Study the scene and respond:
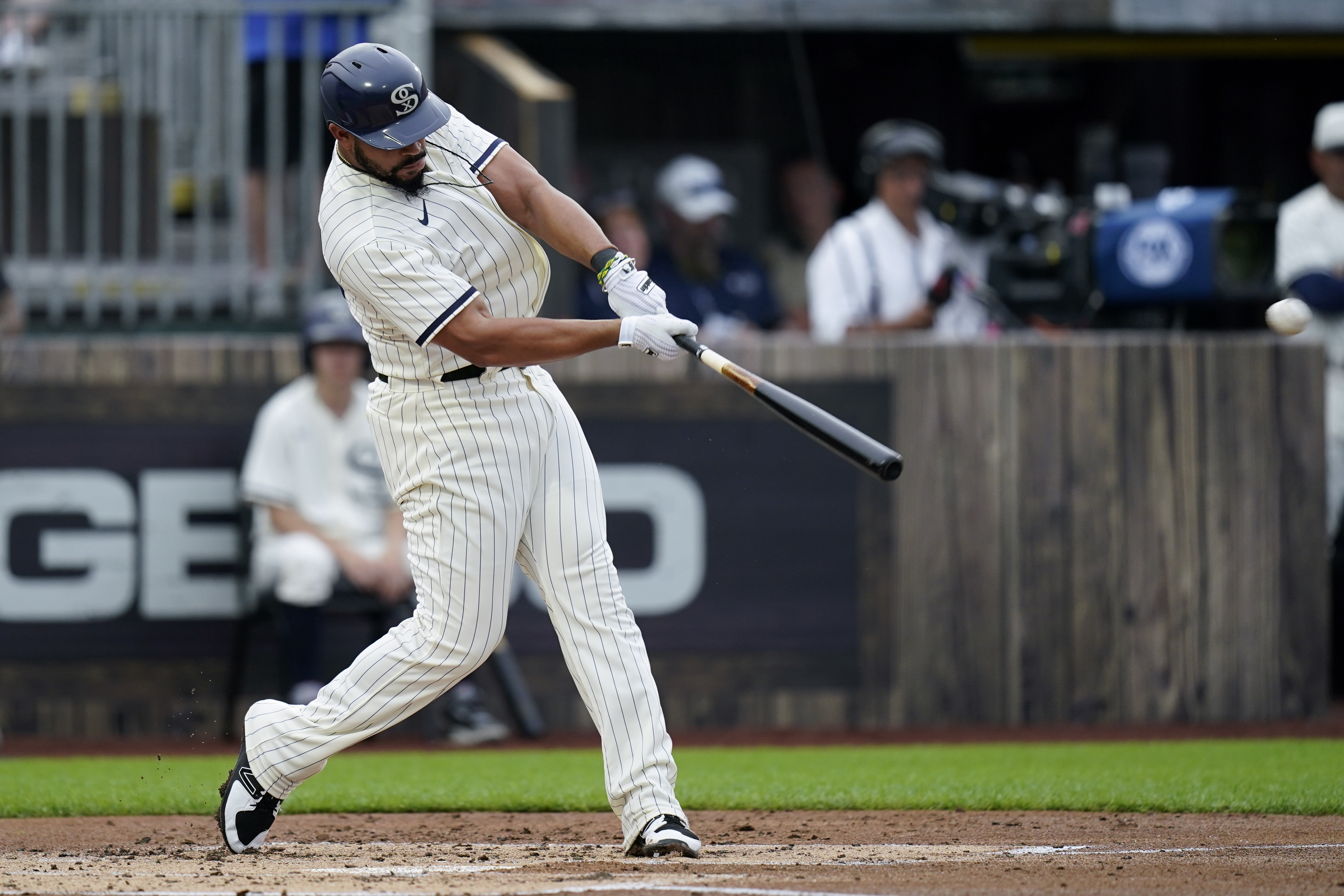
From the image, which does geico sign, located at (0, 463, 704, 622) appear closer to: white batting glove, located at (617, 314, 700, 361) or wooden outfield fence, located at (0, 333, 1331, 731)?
wooden outfield fence, located at (0, 333, 1331, 731)

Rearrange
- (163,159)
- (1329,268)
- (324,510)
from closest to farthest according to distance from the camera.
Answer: (324,510)
(1329,268)
(163,159)

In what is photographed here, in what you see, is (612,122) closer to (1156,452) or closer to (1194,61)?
(1194,61)

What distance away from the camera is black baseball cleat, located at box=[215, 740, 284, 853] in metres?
4.30

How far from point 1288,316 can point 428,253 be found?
3520mm

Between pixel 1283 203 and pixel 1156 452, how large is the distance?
13.6 ft

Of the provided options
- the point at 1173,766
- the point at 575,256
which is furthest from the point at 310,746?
the point at 1173,766

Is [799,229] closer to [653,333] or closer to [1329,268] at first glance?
[1329,268]

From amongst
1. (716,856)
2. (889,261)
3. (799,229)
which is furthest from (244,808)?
(799,229)

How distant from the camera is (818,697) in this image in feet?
23.7

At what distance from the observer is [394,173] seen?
4195 mm

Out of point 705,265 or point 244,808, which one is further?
point 705,265

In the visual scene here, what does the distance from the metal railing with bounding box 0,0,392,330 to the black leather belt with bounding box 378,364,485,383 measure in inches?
162

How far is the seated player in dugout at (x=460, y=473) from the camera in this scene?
4.17 metres

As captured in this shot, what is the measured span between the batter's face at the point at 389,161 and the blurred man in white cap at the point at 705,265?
4501 mm
